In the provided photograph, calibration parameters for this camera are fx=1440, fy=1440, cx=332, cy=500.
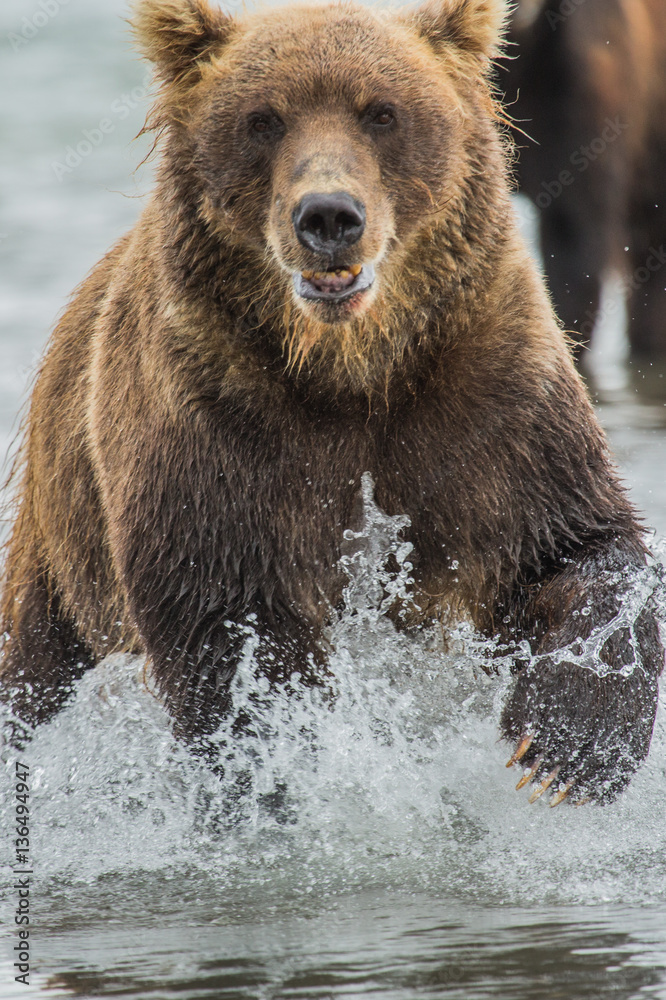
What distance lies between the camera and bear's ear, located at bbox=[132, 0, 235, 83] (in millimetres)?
3887

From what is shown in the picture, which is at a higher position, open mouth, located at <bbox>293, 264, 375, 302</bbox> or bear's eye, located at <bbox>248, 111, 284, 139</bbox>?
bear's eye, located at <bbox>248, 111, 284, 139</bbox>

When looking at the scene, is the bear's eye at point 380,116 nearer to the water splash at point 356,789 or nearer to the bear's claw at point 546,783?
the water splash at point 356,789

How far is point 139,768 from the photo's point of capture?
4125 mm

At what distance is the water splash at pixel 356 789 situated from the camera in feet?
11.6

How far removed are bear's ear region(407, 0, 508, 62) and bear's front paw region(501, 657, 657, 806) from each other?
173 cm

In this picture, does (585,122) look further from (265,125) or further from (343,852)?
(343,852)

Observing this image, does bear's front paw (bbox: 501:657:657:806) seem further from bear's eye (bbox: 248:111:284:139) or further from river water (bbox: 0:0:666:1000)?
bear's eye (bbox: 248:111:284:139)

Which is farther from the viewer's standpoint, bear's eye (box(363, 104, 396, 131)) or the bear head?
bear's eye (box(363, 104, 396, 131))

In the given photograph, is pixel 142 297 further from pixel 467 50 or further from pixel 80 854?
pixel 80 854

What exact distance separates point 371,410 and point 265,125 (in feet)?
2.62

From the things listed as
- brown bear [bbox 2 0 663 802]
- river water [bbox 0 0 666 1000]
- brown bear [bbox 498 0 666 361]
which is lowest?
river water [bbox 0 0 666 1000]

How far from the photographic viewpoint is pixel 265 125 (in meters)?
3.72

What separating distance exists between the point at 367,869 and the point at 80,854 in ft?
2.61

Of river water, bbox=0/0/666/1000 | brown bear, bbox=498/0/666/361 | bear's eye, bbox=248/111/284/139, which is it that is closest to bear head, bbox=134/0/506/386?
bear's eye, bbox=248/111/284/139
